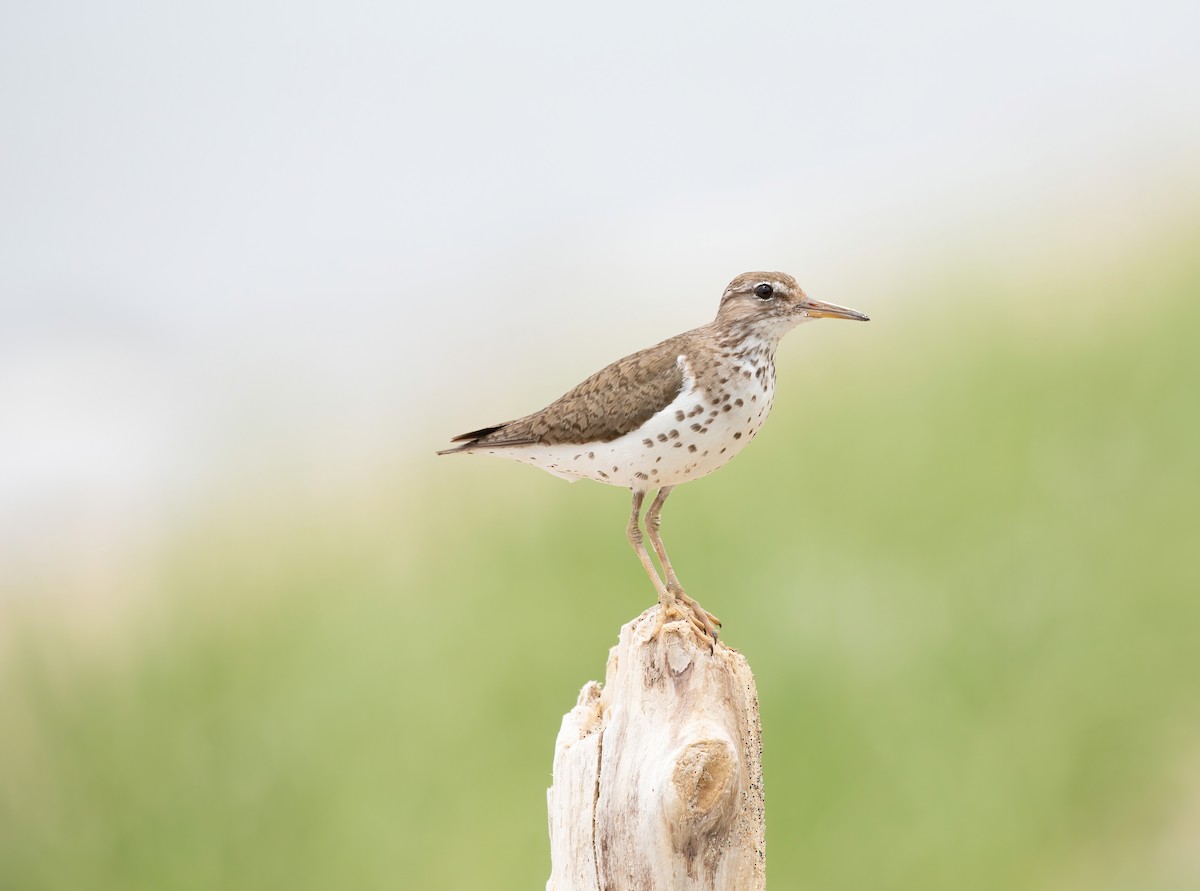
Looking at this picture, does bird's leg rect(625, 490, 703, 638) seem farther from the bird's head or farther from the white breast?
the bird's head

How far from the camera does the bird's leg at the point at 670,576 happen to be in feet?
14.6

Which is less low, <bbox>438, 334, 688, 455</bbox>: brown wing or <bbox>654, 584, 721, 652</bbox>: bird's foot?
<bbox>438, 334, 688, 455</bbox>: brown wing

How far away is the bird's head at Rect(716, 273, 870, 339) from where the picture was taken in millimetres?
4430

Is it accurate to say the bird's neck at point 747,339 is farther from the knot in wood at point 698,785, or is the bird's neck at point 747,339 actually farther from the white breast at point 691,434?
the knot in wood at point 698,785

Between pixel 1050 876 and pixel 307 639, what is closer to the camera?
pixel 1050 876

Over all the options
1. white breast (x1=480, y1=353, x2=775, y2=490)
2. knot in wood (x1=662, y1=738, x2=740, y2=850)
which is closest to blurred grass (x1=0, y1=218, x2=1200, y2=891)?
white breast (x1=480, y1=353, x2=775, y2=490)

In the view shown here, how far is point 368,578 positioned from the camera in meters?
7.46

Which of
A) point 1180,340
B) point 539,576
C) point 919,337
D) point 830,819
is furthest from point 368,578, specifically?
point 1180,340

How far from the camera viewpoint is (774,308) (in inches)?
175

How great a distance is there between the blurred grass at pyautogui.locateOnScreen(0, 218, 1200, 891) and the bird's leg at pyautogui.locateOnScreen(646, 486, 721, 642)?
2.22 meters

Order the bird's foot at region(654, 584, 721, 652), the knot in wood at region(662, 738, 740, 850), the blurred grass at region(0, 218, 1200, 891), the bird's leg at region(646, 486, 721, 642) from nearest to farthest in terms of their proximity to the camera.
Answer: the knot in wood at region(662, 738, 740, 850) < the bird's foot at region(654, 584, 721, 652) < the bird's leg at region(646, 486, 721, 642) < the blurred grass at region(0, 218, 1200, 891)

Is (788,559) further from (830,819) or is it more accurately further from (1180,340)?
(1180,340)

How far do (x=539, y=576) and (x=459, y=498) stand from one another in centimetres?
85

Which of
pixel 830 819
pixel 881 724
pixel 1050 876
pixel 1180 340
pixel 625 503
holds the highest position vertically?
pixel 1180 340
